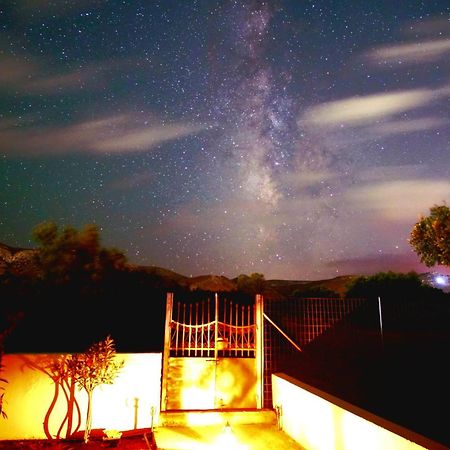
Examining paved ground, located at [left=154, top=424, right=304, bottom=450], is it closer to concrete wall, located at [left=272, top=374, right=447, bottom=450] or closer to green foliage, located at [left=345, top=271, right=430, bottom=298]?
concrete wall, located at [left=272, top=374, right=447, bottom=450]

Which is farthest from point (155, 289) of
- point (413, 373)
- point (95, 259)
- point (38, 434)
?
point (38, 434)

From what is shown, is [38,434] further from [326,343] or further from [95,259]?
[95,259]

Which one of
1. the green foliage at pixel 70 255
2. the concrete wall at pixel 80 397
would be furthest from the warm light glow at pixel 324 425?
the green foliage at pixel 70 255

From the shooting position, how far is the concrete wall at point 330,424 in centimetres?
429

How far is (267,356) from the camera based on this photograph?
8.38 metres

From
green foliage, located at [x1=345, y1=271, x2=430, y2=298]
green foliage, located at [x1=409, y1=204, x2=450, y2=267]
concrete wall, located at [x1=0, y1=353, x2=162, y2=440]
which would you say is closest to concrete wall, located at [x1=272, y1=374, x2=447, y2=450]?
concrete wall, located at [x1=0, y1=353, x2=162, y2=440]

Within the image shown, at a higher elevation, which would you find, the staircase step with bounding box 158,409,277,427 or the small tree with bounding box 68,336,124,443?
the small tree with bounding box 68,336,124,443

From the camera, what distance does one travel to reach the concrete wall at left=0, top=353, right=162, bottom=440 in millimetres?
6750

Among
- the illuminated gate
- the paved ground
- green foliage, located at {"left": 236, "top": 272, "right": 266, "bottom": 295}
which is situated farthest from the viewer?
green foliage, located at {"left": 236, "top": 272, "right": 266, "bottom": 295}

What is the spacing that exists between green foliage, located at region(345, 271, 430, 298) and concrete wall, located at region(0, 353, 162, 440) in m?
22.6

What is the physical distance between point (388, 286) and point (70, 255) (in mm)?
21361

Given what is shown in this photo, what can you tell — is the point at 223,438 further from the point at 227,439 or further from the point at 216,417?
the point at 216,417

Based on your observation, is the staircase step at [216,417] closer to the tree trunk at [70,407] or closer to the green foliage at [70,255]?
the tree trunk at [70,407]

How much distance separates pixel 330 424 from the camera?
18.3ft
